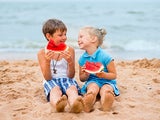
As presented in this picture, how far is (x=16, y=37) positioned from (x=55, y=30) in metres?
7.46

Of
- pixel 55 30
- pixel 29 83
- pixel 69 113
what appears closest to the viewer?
pixel 69 113

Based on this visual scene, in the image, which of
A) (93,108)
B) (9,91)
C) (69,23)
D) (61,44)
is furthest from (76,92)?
(69,23)

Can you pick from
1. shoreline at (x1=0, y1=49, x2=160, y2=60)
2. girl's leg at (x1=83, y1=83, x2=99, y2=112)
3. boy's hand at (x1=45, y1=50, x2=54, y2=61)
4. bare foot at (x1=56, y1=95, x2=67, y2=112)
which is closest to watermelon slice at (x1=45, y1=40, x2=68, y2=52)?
boy's hand at (x1=45, y1=50, x2=54, y2=61)

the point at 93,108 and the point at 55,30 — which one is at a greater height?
the point at 55,30

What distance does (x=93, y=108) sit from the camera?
3.78 m

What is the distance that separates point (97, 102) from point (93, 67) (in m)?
0.42

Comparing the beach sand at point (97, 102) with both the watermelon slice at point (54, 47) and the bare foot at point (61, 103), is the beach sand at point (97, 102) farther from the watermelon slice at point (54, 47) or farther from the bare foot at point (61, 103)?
the watermelon slice at point (54, 47)

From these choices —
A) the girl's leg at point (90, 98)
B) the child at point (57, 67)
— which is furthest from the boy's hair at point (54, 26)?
the girl's leg at point (90, 98)

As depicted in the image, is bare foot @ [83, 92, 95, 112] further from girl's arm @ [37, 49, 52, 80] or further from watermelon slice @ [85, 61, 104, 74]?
girl's arm @ [37, 49, 52, 80]

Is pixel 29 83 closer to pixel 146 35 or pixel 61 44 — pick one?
pixel 61 44

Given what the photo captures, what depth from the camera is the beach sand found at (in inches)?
140

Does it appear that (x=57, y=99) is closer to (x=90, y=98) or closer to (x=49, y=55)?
(x=90, y=98)

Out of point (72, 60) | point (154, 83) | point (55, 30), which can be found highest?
point (55, 30)

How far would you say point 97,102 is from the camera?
3.97m
